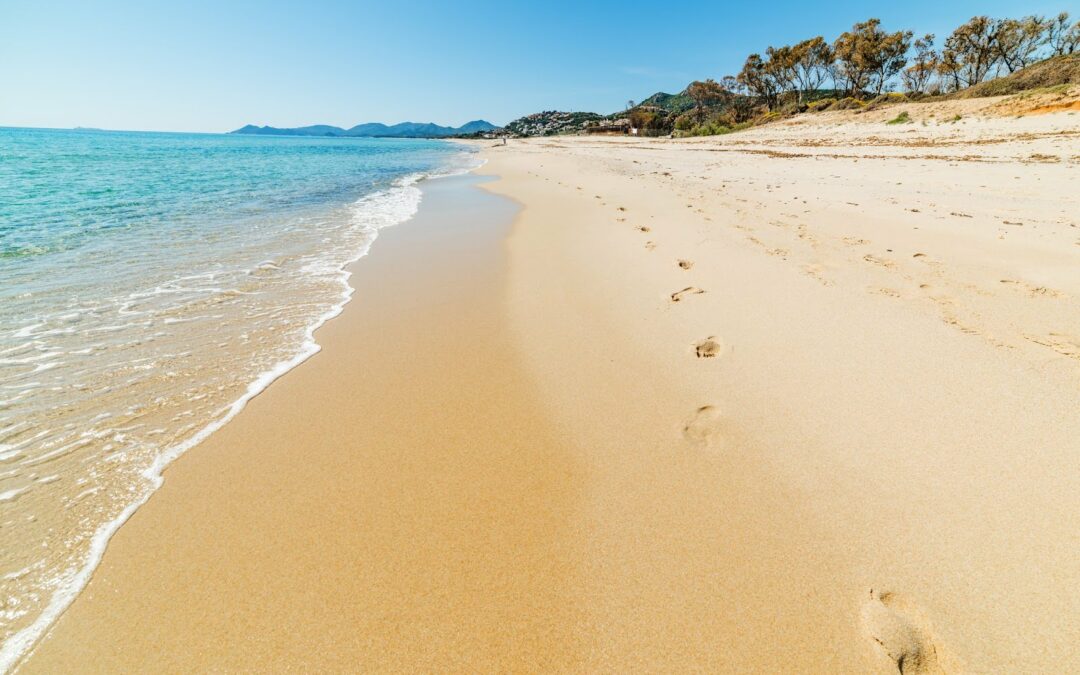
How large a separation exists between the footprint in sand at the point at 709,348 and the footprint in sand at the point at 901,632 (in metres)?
1.90

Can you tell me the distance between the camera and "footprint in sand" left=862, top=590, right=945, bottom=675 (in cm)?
142

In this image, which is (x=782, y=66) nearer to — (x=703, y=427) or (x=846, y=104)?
(x=846, y=104)

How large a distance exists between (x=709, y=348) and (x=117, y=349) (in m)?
5.04

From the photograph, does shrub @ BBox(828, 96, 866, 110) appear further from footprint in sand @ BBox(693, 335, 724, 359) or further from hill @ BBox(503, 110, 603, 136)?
hill @ BBox(503, 110, 603, 136)

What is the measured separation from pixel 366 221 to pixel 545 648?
387 inches

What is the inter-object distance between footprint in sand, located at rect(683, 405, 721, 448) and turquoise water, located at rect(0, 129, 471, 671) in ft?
9.81

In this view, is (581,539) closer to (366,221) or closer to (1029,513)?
(1029,513)

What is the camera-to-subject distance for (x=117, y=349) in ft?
12.4

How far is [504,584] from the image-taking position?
179 centimetres

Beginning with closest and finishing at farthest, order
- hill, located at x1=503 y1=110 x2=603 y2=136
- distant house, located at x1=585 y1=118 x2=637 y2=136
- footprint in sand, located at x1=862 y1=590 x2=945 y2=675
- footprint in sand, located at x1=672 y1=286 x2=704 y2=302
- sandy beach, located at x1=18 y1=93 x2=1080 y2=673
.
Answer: footprint in sand, located at x1=862 y1=590 x2=945 y2=675
sandy beach, located at x1=18 y1=93 x2=1080 y2=673
footprint in sand, located at x1=672 y1=286 x2=704 y2=302
distant house, located at x1=585 y1=118 x2=637 y2=136
hill, located at x1=503 y1=110 x2=603 y2=136

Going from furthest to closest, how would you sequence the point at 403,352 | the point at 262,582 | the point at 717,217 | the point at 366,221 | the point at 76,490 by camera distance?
the point at 366,221 < the point at 717,217 < the point at 403,352 < the point at 76,490 < the point at 262,582

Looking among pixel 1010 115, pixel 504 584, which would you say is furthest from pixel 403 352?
pixel 1010 115

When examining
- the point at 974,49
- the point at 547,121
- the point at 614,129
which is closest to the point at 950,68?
the point at 974,49

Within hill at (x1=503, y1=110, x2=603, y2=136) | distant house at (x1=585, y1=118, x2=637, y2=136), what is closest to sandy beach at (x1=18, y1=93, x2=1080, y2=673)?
distant house at (x1=585, y1=118, x2=637, y2=136)
